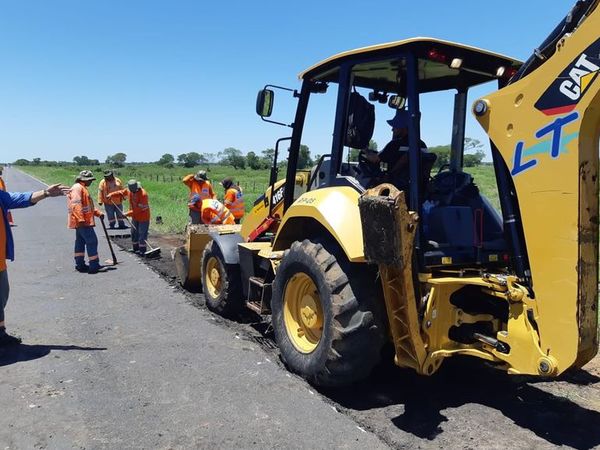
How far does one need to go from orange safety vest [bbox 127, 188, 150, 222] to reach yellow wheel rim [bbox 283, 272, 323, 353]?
23.5 ft

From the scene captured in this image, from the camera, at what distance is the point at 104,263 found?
9.70 m

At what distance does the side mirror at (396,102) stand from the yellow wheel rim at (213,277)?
112 inches

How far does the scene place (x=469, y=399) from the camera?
393 cm

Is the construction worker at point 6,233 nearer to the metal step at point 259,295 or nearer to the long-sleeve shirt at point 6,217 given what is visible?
the long-sleeve shirt at point 6,217

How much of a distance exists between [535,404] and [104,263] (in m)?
7.89

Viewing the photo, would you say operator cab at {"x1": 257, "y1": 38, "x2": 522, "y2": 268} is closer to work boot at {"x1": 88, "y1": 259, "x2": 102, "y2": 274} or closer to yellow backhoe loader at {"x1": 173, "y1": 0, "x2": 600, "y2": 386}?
yellow backhoe loader at {"x1": 173, "y1": 0, "x2": 600, "y2": 386}

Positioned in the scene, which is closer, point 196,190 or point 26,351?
point 26,351

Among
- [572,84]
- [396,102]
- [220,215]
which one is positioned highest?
[396,102]

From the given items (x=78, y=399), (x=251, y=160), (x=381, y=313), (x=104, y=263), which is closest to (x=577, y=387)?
(x=381, y=313)

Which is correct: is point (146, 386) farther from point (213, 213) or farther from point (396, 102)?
point (213, 213)

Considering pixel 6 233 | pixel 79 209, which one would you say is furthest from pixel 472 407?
pixel 79 209

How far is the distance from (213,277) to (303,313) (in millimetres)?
2303

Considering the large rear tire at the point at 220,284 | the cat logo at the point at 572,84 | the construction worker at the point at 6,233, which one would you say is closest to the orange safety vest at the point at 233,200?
the large rear tire at the point at 220,284

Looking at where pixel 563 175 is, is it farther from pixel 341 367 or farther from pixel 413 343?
pixel 341 367
